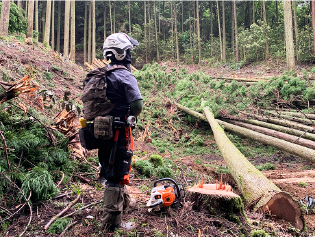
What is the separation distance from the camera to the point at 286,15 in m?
12.6

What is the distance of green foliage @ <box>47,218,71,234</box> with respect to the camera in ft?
8.27

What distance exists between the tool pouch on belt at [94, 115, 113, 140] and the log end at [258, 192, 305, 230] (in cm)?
237

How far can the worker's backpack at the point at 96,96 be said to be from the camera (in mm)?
2756

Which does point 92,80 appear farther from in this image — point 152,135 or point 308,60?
point 308,60

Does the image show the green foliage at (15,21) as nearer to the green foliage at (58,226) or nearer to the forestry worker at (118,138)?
the forestry worker at (118,138)

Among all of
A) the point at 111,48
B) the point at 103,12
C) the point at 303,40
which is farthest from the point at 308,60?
the point at 103,12

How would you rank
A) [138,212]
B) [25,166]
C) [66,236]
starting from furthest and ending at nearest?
[25,166]
[138,212]
[66,236]

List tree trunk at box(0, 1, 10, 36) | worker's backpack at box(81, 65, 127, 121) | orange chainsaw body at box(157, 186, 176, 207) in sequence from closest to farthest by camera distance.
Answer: worker's backpack at box(81, 65, 127, 121) → orange chainsaw body at box(157, 186, 176, 207) → tree trunk at box(0, 1, 10, 36)

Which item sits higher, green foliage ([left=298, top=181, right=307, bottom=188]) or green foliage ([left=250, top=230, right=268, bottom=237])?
green foliage ([left=298, top=181, right=307, bottom=188])

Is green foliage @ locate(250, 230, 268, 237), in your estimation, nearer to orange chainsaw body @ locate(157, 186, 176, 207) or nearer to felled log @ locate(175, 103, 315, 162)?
orange chainsaw body @ locate(157, 186, 176, 207)

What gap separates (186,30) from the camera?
41219mm

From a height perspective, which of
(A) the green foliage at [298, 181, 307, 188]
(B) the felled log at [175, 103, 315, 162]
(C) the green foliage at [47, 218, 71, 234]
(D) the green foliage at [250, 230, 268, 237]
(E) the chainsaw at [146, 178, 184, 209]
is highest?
(B) the felled log at [175, 103, 315, 162]

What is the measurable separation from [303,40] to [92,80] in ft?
82.5

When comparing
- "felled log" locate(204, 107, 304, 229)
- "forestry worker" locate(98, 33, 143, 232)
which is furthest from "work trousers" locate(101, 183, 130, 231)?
"felled log" locate(204, 107, 304, 229)
